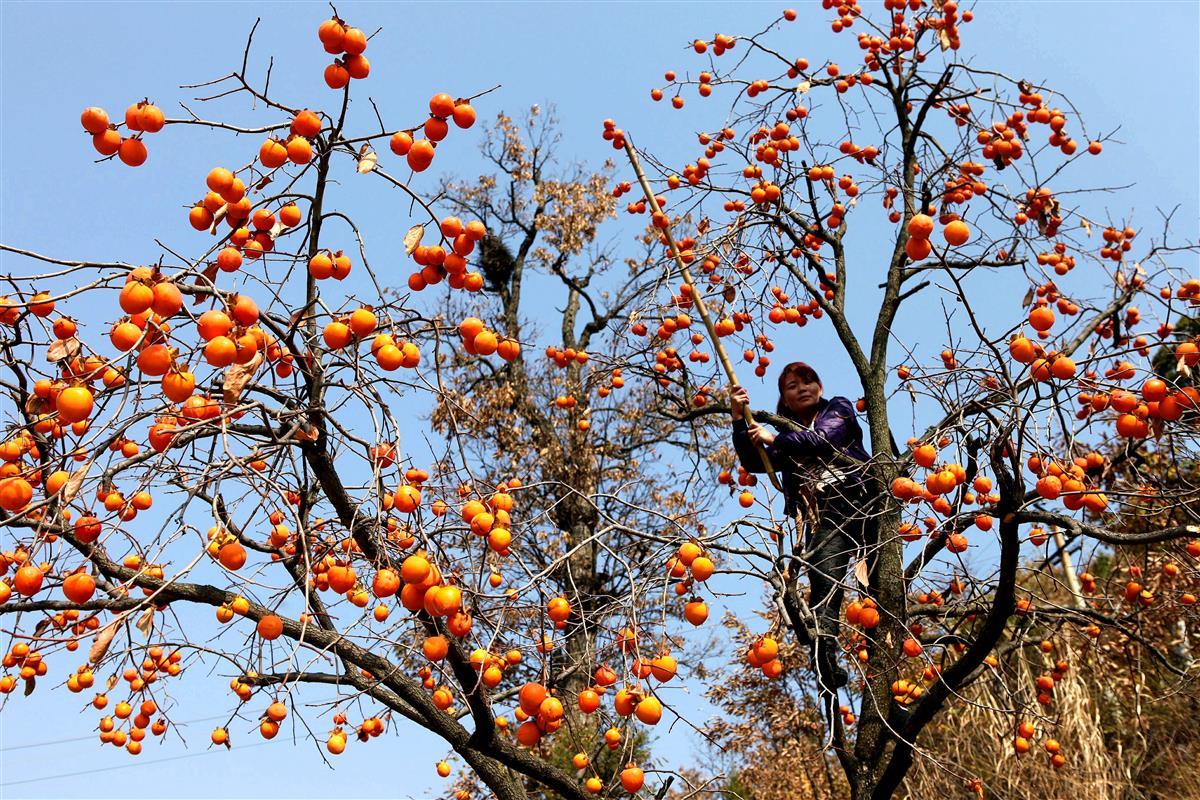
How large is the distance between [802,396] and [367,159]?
9.91 ft

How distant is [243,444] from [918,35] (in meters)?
5.06

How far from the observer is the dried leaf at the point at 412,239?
7.27 feet

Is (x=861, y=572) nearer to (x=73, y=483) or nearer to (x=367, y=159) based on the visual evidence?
(x=367, y=159)

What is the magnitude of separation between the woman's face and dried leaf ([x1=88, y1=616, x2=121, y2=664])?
11.4 ft

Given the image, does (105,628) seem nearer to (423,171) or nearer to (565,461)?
(423,171)

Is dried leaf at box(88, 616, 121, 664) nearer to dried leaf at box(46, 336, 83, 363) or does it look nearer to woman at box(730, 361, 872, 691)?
dried leaf at box(46, 336, 83, 363)

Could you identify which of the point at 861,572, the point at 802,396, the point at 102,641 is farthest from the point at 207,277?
the point at 802,396

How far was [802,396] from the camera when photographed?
4.61 metres

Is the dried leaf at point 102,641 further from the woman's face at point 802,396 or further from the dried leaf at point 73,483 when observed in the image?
the woman's face at point 802,396

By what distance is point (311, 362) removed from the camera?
2494 millimetres

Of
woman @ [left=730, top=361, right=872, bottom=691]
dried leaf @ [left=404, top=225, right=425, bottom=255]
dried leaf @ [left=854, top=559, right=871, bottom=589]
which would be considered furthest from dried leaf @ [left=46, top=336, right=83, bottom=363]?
dried leaf @ [left=854, top=559, right=871, bottom=589]

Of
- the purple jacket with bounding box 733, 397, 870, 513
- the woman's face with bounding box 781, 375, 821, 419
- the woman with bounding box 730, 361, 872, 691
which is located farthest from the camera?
the woman's face with bounding box 781, 375, 821, 419

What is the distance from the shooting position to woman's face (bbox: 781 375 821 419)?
461 cm

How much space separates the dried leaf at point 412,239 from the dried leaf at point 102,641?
1.07m
